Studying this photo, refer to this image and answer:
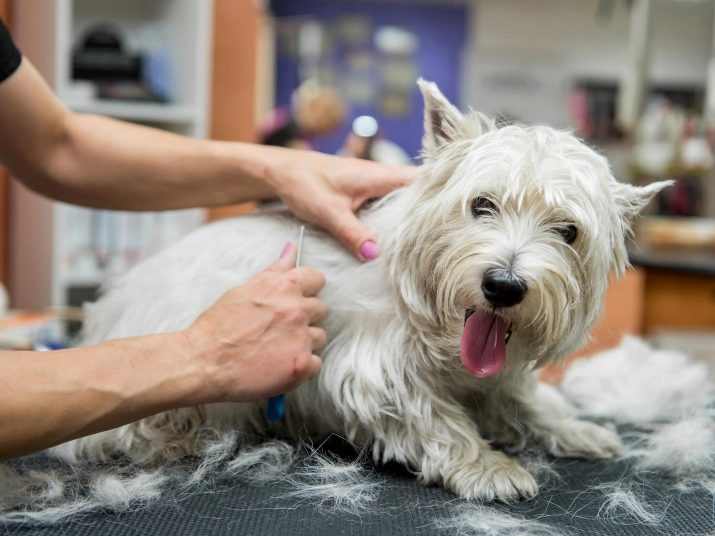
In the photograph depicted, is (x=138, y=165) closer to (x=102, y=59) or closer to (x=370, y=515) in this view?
(x=370, y=515)

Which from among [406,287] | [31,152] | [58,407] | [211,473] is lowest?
[211,473]

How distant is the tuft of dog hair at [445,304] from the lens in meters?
0.88

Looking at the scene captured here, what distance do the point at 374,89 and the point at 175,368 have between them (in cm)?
709

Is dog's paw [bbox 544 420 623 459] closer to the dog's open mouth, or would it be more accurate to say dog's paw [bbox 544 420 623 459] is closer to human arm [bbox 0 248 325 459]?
the dog's open mouth

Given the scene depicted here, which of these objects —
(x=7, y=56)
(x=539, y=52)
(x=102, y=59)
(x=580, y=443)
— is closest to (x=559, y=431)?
(x=580, y=443)

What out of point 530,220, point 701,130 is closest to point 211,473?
point 530,220

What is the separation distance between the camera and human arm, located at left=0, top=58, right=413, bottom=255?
1107 millimetres

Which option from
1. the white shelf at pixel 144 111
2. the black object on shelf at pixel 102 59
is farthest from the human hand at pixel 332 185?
the black object on shelf at pixel 102 59

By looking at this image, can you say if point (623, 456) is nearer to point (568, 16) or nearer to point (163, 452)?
point (163, 452)

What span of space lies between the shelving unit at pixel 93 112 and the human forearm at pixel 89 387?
1.51 m

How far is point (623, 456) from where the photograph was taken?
1063 millimetres

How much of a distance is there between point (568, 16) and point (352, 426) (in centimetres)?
639

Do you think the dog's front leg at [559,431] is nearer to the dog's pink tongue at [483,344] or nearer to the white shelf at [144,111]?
the dog's pink tongue at [483,344]

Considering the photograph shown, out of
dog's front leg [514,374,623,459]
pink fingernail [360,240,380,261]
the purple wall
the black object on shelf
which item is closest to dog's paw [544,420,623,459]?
dog's front leg [514,374,623,459]
